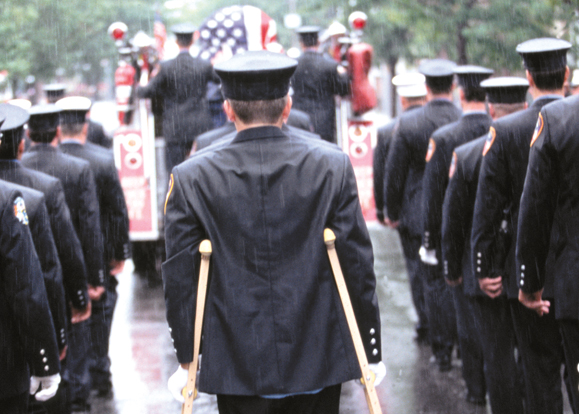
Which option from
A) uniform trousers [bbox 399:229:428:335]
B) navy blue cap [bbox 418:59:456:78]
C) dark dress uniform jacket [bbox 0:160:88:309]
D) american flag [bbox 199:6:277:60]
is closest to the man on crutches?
dark dress uniform jacket [bbox 0:160:88:309]

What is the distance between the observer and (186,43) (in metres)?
8.45

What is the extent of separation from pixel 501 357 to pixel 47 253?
→ 2555mm

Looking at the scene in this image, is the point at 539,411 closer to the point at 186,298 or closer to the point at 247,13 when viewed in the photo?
the point at 186,298

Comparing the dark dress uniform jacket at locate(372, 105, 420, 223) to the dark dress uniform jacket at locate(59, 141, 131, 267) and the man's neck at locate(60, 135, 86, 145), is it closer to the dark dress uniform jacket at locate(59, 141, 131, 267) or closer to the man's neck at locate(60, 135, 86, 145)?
the dark dress uniform jacket at locate(59, 141, 131, 267)

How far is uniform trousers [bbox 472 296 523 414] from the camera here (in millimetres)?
4672

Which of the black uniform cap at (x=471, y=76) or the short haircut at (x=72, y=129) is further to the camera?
the short haircut at (x=72, y=129)

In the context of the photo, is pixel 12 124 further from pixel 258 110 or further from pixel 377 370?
pixel 377 370

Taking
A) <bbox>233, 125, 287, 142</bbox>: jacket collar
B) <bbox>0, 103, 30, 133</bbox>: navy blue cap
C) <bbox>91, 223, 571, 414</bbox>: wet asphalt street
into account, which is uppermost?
<bbox>233, 125, 287, 142</bbox>: jacket collar

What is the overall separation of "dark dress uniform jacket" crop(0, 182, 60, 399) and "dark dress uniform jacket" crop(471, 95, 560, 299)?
2.27m

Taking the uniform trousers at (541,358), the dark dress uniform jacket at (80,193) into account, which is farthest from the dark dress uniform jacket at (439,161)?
the dark dress uniform jacket at (80,193)

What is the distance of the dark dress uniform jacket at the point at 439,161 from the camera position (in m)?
5.54

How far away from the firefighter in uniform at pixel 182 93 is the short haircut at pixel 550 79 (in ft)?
16.4

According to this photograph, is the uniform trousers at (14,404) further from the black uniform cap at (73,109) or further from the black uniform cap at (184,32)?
the black uniform cap at (184,32)

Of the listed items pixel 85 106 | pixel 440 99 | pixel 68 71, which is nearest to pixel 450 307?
pixel 440 99
